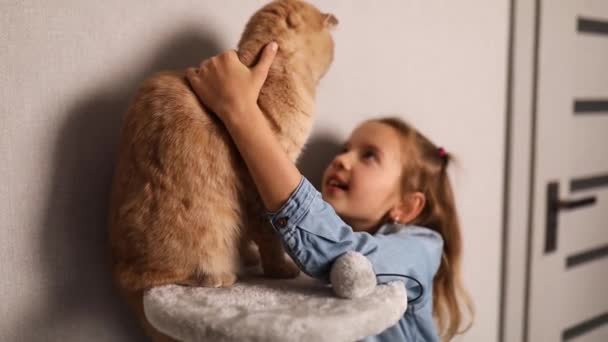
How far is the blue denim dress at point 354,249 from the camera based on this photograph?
631 mm

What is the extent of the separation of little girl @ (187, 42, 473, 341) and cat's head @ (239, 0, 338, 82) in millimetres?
25

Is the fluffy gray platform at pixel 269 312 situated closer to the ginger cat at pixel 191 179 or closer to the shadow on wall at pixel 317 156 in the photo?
the ginger cat at pixel 191 179

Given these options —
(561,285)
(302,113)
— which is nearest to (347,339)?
(302,113)

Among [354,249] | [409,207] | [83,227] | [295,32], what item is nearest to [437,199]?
[409,207]

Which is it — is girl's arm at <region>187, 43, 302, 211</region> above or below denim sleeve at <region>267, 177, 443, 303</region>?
above

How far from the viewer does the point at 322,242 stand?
644 mm

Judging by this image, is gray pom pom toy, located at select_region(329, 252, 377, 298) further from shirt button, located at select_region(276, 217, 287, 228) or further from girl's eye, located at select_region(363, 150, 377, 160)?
girl's eye, located at select_region(363, 150, 377, 160)

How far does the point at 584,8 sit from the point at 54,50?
1.36 m

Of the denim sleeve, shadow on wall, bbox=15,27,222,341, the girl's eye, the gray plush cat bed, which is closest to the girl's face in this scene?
the girl's eye

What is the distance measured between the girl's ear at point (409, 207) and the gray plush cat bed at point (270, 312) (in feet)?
0.96

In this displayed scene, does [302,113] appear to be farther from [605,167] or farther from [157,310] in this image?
[605,167]

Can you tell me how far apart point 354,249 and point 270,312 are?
0.54 feet

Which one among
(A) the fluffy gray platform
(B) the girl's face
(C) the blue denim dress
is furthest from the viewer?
(B) the girl's face

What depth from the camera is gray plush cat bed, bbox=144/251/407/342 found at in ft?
1.74
